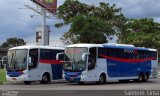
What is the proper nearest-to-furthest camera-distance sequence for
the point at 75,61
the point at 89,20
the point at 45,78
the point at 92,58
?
1. the point at 75,61
2. the point at 92,58
3. the point at 45,78
4. the point at 89,20

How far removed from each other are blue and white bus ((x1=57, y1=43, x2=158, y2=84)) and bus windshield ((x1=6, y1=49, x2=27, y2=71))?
3252 mm

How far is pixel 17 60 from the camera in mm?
35000

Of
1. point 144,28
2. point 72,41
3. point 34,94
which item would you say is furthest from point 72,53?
point 144,28

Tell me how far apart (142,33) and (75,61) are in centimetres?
4228

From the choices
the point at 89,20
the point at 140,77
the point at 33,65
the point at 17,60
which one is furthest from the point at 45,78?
the point at 89,20

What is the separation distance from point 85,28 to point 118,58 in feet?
61.6

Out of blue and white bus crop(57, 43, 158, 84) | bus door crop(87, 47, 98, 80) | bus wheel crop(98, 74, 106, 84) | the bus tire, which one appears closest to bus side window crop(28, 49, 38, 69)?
the bus tire

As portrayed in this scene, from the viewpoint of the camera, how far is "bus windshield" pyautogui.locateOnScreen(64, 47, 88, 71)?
32.9m

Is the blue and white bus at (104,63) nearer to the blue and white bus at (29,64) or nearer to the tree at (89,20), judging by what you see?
the blue and white bus at (29,64)

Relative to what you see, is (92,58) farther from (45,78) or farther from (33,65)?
(45,78)

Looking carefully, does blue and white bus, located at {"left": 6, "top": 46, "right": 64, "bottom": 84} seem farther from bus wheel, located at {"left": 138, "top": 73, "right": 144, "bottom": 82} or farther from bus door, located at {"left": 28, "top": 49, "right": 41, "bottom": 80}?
bus wheel, located at {"left": 138, "top": 73, "right": 144, "bottom": 82}

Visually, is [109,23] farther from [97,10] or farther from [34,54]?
[34,54]

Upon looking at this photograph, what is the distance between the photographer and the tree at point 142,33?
222 ft

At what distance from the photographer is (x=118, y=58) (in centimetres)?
3616
